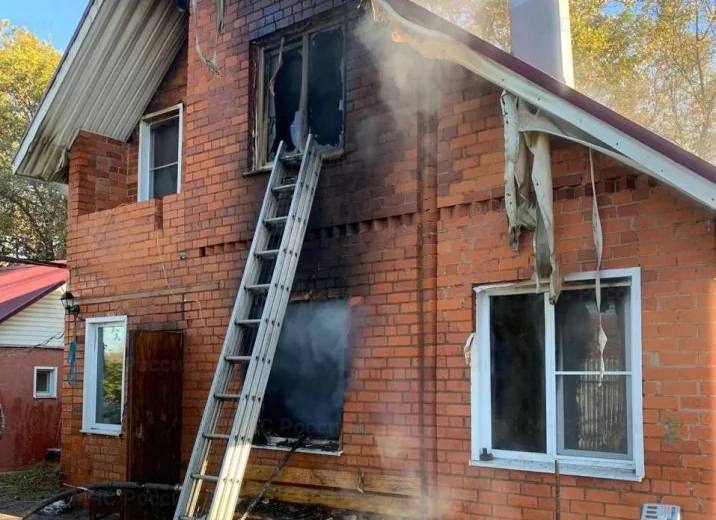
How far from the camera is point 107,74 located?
9.55 metres

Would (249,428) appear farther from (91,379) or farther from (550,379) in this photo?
(91,379)

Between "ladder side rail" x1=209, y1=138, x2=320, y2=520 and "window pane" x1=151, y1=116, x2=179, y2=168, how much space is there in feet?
11.2

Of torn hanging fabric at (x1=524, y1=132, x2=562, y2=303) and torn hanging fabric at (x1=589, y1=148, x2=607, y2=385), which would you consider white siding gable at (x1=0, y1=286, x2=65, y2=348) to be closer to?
torn hanging fabric at (x1=524, y1=132, x2=562, y2=303)

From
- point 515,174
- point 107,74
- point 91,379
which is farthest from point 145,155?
point 515,174

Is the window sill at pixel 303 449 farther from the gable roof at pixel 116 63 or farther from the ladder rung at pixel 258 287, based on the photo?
the gable roof at pixel 116 63

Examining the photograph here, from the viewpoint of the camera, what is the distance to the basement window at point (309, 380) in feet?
22.3

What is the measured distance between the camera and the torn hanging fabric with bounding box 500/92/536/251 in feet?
17.6

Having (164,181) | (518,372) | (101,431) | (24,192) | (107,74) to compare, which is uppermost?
(24,192)

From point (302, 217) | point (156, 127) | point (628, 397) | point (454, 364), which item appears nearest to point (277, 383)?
point (302, 217)

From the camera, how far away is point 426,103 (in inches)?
250

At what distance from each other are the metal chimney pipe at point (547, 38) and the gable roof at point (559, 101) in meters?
→ 0.99

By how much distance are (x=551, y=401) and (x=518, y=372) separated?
36cm

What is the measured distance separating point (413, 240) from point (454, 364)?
1.09 metres

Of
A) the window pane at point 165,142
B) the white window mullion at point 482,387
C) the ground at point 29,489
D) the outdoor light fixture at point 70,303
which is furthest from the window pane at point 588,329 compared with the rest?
the outdoor light fixture at point 70,303
